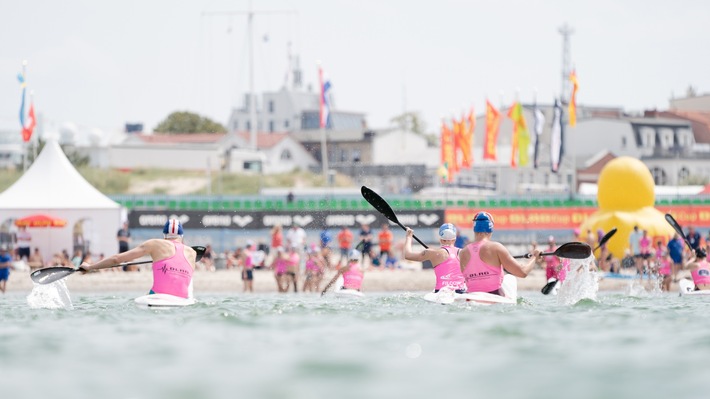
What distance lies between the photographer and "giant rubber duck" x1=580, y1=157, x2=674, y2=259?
33.8 m

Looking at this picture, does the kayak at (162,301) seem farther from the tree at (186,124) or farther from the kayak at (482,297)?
the tree at (186,124)

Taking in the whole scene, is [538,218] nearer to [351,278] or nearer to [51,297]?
[351,278]

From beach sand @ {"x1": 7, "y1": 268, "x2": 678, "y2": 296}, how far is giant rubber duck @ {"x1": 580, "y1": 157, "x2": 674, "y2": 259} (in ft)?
10.7

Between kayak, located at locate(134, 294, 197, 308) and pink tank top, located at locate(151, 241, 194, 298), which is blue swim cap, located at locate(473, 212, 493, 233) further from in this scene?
kayak, located at locate(134, 294, 197, 308)

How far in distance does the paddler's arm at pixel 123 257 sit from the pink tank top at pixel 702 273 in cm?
983

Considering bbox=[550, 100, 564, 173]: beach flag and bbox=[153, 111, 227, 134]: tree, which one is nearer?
bbox=[550, 100, 564, 173]: beach flag

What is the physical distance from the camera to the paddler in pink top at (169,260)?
15648mm

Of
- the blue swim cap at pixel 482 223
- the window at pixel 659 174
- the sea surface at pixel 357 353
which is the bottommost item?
the sea surface at pixel 357 353

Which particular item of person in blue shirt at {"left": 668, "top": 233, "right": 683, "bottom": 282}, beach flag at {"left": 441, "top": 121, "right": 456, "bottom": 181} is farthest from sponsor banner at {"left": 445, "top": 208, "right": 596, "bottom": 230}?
beach flag at {"left": 441, "top": 121, "right": 456, "bottom": 181}

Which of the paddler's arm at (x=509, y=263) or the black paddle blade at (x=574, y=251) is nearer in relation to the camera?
the paddler's arm at (x=509, y=263)

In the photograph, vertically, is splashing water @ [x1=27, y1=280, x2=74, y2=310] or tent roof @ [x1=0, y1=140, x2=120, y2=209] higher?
tent roof @ [x1=0, y1=140, x2=120, y2=209]

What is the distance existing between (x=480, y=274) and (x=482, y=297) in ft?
1.02

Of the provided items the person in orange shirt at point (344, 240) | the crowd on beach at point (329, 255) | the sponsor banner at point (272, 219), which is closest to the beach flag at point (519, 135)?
the sponsor banner at point (272, 219)

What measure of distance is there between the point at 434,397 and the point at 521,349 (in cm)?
263
